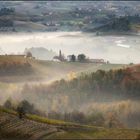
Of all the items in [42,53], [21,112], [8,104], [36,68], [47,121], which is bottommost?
[42,53]

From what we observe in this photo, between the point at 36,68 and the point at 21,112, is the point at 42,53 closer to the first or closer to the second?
the point at 36,68

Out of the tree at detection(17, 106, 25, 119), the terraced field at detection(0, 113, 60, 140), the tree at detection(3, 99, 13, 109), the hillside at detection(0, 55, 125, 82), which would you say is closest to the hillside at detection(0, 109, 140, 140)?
the terraced field at detection(0, 113, 60, 140)

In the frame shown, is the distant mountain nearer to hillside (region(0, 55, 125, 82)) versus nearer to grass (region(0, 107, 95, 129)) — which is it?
hillside (region(0, 55, 125, 82))

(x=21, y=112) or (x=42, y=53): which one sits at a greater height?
(x=21, y=112)

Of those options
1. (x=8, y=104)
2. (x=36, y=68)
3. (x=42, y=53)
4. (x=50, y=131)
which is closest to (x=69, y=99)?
(x=8, y=104)

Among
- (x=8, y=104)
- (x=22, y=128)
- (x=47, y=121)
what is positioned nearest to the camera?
(x=22, y=128)

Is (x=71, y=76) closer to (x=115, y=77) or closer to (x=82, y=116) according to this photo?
(x=115, y=77)

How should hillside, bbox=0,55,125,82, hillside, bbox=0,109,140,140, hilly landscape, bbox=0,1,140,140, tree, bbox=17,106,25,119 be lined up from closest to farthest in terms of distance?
hillside, bbox=0,109,140,140
hilly landscape, bbox=0,1,140,140
tree, bbox=17,106,25,119
hillside, bbox=0,55,125,82

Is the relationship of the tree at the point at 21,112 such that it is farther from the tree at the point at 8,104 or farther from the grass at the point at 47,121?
the tree at the point at 8,104

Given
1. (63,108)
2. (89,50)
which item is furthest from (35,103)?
(89,50)
